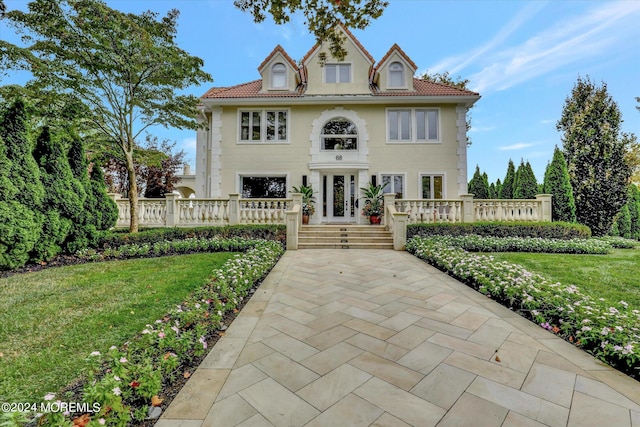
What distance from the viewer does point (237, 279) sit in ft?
13.6

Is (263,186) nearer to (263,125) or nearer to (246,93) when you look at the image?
(263,125)

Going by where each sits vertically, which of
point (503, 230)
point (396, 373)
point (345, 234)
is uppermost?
point (503, 230)

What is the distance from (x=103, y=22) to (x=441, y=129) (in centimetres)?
1245

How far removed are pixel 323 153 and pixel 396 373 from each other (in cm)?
1066

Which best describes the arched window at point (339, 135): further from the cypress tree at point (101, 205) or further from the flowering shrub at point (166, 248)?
the cypress tree at point (101, 205)

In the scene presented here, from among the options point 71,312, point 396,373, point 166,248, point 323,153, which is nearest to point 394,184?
point 323,153

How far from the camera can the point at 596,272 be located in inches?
205

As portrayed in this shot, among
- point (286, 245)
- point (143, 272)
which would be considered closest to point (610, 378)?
point (143, 272)

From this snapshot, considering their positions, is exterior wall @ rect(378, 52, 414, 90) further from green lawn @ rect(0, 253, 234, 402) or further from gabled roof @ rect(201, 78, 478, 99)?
green lawn @ rect(0, 253, 234, 402)

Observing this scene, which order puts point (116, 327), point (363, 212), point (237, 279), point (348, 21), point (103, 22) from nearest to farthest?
point (116, 327), point (237, 279), point (348, 21), point (103, 22), point (363, 212)

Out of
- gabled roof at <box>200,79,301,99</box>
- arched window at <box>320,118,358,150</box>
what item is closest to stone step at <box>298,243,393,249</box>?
arched window at <box>320,118,358,150</box>

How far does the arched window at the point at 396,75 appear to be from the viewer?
12258 millimetres

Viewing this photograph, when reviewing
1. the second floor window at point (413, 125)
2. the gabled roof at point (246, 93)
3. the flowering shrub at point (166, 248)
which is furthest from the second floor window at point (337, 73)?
the flowering shrub at point (166, 248)

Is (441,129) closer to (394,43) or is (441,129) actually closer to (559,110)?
(394,43)
